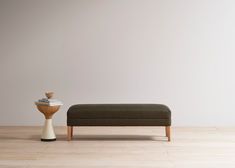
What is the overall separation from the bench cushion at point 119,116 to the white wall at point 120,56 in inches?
52.3

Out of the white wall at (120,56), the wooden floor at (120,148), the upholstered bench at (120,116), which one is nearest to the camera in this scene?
the wooden floor at (120,148)

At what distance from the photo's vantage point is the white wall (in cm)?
705

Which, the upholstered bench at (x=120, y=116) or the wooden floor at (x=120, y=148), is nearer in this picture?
the wooden floor at (x=120, y=148)

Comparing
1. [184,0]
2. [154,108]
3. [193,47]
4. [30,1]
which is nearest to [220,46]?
[193,47]

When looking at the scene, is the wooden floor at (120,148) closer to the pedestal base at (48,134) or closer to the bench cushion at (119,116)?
the pedestal base at (48,134)

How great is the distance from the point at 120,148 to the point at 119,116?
593mm

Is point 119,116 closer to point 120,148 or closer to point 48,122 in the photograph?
point 120,148

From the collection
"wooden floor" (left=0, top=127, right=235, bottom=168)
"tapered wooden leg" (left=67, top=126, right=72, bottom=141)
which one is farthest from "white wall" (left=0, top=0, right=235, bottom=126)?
"tapered wooden leg" (left=67, top=126, right=72, bottom=141)

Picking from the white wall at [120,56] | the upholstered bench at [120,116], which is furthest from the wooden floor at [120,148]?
the white wall at [120,56]

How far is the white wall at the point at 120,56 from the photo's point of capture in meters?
7.05

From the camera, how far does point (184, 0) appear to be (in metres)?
7.03

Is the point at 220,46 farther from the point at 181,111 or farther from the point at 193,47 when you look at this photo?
the point at 181,111

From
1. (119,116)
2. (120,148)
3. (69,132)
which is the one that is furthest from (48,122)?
(120,148)

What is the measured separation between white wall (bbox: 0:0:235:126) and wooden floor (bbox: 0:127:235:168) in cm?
47
